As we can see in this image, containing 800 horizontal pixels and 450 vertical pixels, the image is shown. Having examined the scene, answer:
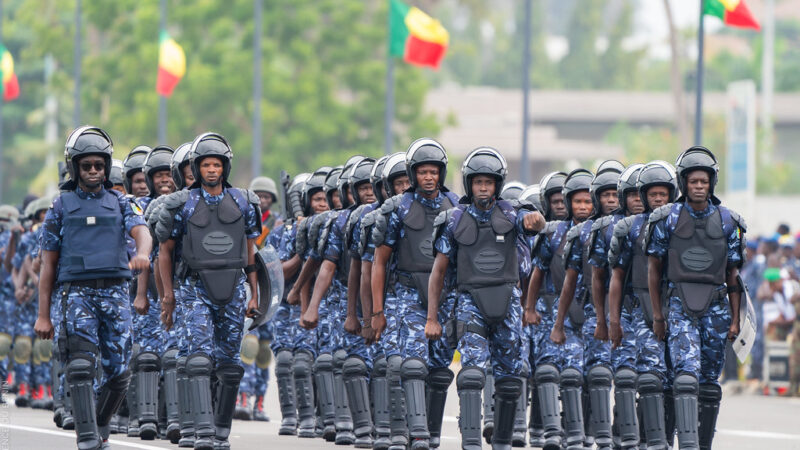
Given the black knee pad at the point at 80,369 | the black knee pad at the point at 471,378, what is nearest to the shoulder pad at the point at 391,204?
the black knee pad at the point at 471,378

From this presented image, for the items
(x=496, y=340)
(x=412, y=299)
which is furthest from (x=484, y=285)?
(x=412, y=299)

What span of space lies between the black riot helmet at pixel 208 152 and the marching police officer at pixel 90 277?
1078mm

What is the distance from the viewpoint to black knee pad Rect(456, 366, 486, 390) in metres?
12.5

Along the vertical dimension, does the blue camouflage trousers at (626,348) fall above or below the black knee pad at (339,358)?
above

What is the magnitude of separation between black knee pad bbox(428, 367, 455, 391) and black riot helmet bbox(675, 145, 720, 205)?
2011mm

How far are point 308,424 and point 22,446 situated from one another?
2732 mm

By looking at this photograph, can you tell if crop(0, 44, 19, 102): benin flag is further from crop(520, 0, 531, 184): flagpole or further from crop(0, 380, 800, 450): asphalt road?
crop(0, 380, 800, 450): asphalt road

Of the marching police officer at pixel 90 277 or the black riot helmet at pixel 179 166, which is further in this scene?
the black riot helmet at pixel 179 166

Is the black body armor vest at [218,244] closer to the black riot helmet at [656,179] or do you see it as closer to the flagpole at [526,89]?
the black riot helmet at [656,179]

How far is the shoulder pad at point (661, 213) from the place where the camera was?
1288 centimetres

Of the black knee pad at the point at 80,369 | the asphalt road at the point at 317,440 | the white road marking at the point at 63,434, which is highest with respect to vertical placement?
the black knee pad at the point at 80,369

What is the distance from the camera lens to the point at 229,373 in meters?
13.4

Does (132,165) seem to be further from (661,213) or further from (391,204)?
(661,213)

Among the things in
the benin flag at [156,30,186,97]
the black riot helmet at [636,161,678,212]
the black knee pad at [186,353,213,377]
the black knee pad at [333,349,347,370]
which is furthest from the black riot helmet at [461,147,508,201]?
the benin flag at [156,30,186,97]
